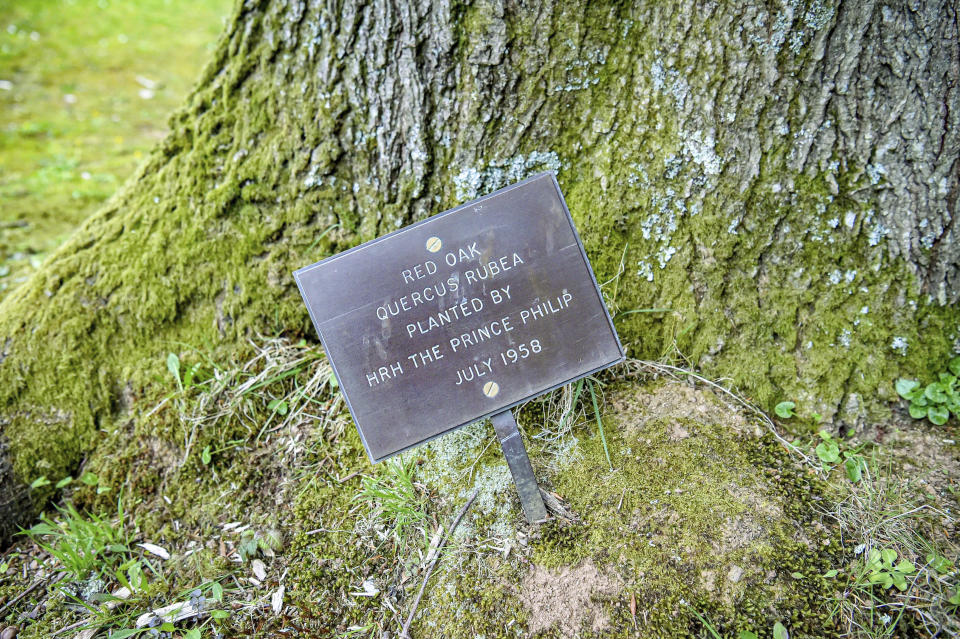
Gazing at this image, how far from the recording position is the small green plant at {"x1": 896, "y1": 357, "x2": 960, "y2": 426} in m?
2.16

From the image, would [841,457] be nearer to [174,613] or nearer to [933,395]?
[933,395]

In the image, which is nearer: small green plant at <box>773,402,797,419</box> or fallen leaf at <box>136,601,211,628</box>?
fallen leaf at <box>136,601,211,628</box>

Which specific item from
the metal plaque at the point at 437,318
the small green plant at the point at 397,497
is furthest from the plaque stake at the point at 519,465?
the small green plant at the point at 397,497

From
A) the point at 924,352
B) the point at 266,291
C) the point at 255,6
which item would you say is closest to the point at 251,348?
the point at 266,291

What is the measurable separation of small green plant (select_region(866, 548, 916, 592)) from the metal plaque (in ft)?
4.05

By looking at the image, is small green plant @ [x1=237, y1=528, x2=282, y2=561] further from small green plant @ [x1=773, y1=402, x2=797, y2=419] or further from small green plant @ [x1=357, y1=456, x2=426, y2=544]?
small green plant @ [x1=773, y1=402, x2=797, y2=419]

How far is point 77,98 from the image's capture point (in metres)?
6.11

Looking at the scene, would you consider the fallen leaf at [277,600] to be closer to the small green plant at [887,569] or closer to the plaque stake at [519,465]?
the plaque stake at [519,465]

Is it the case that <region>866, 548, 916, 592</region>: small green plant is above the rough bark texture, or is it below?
below

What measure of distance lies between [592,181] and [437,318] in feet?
3.26

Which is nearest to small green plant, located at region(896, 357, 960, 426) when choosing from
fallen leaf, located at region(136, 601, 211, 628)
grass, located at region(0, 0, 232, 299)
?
fallen leaf, located at region(136, 601, 211, 628)

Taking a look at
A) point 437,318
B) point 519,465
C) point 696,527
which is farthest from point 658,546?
point 437,318

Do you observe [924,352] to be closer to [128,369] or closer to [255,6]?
[255,6]

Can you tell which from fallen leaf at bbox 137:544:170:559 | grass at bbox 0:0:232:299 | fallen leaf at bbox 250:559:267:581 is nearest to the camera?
fallen leaf at bbox 250:559:267:581
